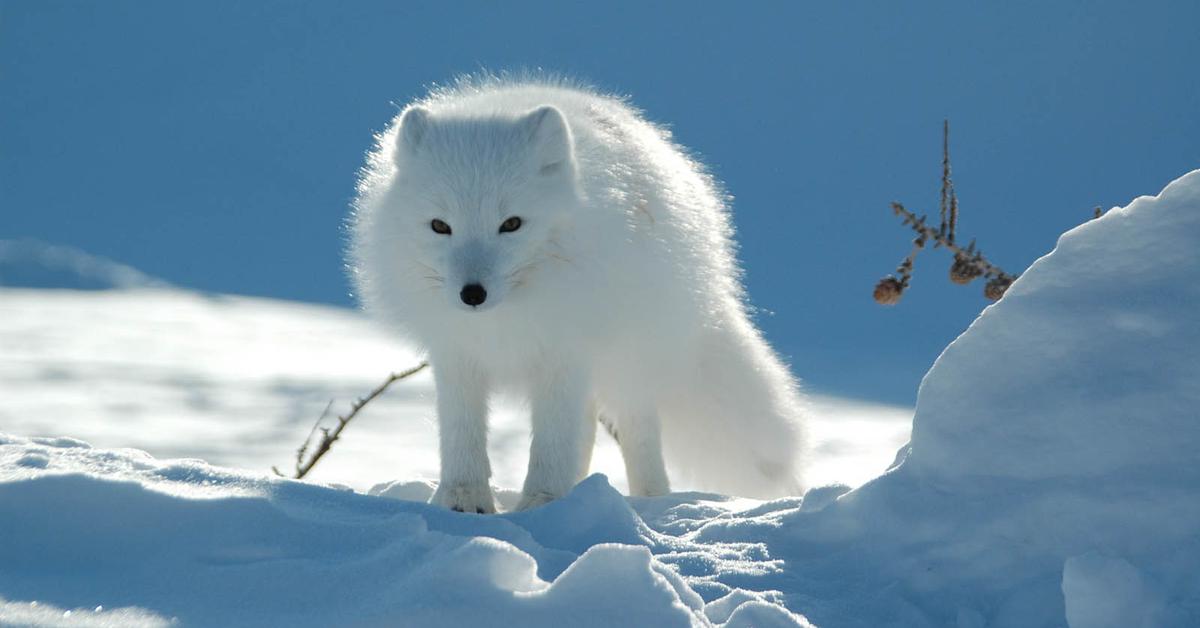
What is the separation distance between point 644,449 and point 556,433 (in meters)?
0.80

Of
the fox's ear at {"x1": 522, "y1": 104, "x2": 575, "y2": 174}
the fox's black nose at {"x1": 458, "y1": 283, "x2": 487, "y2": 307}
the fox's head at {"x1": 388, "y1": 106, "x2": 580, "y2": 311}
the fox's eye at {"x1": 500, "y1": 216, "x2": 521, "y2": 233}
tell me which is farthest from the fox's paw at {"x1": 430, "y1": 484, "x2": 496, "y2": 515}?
the fox's ear at {"x1": 522, "y1": 104, "x2": 575, "y2": 174}

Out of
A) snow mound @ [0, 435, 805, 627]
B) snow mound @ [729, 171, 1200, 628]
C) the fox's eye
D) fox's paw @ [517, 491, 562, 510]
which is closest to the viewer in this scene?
snow mound @ [0, 435, 805, 627]

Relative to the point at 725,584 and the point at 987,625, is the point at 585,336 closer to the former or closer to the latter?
the point at 725,584

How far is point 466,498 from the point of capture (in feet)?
12.9

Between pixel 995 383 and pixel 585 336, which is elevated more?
pixel 585 336

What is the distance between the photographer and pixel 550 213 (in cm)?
367

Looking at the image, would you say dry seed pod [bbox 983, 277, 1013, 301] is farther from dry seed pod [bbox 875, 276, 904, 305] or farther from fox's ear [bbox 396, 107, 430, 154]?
fox's ear [bbox 396, 107, 430, 154]

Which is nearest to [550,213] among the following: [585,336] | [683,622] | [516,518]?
[585,336]

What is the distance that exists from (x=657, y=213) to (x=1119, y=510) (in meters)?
2.08

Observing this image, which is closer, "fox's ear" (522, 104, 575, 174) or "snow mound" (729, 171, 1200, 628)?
"snow mound" (729, 171, 1200, 628)

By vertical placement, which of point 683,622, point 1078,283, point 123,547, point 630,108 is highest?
point 630,108

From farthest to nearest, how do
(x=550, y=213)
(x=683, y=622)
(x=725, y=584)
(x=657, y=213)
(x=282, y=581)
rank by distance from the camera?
1. (x=657, y=213)
2. (x=550, y=213)
3. (x=725, y=584)
4. (x=282, y=581)
5. (x=683, y=622)

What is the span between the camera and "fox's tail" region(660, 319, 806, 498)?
4.87 meters

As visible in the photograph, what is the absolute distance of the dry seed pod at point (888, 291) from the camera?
360 centimetres
